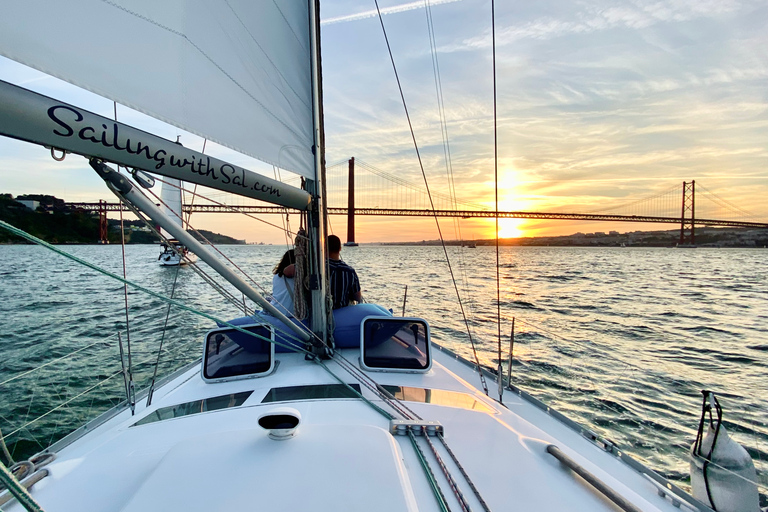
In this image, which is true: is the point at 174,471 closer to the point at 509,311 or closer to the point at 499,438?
the point at 499,438

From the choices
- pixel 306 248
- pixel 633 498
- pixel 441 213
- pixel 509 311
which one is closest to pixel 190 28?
pixel 306 248

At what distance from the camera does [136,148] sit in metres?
1.34

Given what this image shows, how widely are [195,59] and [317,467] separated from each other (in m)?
1.62

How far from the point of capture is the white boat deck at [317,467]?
1.05 metres

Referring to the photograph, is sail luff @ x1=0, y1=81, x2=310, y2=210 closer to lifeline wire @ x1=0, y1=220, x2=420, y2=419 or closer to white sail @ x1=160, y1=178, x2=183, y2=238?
white sail @ x1=160, y1=178, x2=183, y2=238

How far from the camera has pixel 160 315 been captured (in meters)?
8.79

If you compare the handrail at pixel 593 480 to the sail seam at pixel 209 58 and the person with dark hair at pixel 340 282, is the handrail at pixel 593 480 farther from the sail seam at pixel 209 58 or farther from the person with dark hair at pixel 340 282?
the sail seam at pixel 209 58

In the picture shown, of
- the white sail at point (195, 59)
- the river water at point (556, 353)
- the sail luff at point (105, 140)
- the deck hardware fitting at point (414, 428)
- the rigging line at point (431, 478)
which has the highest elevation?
the white sail at point (195, 59)

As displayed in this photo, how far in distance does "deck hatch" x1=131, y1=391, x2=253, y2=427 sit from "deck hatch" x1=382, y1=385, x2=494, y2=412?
0.78m

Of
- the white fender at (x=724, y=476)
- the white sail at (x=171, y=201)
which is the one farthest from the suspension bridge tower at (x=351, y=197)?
the white fender at (x=724, y=476)

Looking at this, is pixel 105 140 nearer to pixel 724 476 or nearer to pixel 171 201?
pixel 724 476

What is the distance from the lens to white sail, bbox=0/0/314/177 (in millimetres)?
1107

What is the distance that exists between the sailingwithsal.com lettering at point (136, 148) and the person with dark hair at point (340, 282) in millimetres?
1223

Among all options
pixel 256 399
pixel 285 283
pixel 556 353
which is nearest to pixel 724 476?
pixel 256 399
